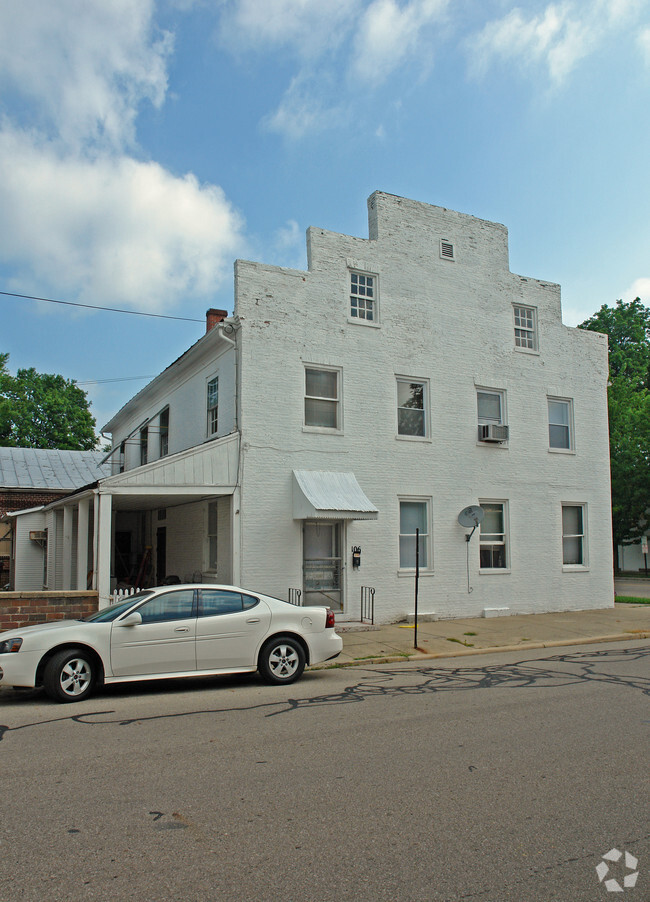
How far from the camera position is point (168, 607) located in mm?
9445

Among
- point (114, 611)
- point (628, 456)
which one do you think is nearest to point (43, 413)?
point (628, 456)

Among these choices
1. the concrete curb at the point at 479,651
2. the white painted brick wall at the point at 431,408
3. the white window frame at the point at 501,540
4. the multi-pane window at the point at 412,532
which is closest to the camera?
the concrete curb at the point at 479,651

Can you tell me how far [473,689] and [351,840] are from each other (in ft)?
17.8

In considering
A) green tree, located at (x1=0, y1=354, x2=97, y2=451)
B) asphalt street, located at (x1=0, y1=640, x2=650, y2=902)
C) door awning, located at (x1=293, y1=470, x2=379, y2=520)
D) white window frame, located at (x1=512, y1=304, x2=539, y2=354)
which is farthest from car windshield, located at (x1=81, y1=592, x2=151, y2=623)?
green tree, located at (x1=0, y1=354, x2=97, y2=451)

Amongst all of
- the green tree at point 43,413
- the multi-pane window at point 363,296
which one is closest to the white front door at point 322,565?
the multi-pane window at point 363,296

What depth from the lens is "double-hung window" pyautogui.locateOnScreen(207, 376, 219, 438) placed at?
1688cm

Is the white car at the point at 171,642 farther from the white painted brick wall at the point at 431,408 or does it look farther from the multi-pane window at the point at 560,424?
the multi-pane window at the point at 560,424

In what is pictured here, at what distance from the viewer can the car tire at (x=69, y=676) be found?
8.60m

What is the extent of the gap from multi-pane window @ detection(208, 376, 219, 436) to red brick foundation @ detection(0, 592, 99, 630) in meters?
5.39

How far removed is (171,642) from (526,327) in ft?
45.0

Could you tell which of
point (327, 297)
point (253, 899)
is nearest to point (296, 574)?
point (327, 297)

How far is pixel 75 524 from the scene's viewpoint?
19047mm

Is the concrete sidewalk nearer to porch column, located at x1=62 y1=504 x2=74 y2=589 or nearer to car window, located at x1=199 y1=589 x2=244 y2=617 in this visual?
car window, located at x1=199 y1=589 x2=244 y2=617

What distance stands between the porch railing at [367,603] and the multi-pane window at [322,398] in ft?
11.9
